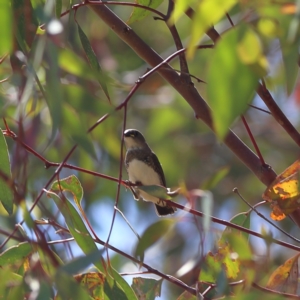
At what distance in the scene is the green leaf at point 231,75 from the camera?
116 centimetres

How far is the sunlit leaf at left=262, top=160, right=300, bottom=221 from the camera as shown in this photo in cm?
178

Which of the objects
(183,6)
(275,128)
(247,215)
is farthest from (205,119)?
(275,128)

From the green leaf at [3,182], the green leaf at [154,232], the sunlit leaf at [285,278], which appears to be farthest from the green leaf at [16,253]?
the sunlit leaf at [285,278]

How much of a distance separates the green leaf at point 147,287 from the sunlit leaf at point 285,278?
1.11 ft

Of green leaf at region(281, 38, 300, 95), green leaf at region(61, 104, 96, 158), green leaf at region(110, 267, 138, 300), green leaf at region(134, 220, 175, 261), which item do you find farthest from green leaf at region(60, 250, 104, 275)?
green leaf at region(281, 38, 300, 95)

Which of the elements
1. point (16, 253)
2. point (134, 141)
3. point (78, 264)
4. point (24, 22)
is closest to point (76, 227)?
point (16, 253)

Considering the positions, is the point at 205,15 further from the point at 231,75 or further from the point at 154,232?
the point at 154,232

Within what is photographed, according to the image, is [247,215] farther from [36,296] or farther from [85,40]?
[36,296]

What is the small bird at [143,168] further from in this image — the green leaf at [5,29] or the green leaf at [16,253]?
the green leaf at [5,29]

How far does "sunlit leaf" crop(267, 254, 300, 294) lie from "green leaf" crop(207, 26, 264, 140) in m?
0.80

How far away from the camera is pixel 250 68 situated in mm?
1186

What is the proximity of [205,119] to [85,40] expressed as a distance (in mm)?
418

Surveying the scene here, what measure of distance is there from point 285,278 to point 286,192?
0.25m

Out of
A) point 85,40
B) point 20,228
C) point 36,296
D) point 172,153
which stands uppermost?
point 172,153
